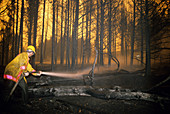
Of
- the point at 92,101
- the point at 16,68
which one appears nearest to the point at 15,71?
the point at 16,68

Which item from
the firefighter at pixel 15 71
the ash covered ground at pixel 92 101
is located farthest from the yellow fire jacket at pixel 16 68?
the ash covered ground at pixel 92 101

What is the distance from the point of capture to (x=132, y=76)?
755 centimetres

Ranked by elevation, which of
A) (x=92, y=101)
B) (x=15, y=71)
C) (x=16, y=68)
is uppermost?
(x=16, y=68)

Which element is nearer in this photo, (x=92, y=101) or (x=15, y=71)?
(x=15, y=71)

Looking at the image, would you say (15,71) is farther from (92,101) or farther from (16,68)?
(92,101)

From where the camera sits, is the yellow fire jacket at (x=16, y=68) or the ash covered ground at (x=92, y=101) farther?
the ash covered ground at (x=92, y=101)

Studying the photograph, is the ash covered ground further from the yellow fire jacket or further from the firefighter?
the yellow fire jacket

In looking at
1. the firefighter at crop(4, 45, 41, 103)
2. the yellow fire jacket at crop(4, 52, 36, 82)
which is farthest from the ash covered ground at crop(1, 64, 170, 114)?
the yellow fire jacket at crop(4, 52, 36, 82)

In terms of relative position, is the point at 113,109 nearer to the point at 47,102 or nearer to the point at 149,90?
the point at 149,90

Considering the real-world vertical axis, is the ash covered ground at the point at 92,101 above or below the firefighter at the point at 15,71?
below

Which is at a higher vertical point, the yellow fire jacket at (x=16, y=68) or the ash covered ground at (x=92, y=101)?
the yellow fire jacket at (x=16, y=68)

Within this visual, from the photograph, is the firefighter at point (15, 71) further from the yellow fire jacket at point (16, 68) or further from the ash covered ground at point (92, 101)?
the ash covered ground at point (92, 101)

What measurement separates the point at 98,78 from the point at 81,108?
3.83 metres

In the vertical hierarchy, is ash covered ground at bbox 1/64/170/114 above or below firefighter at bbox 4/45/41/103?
below
